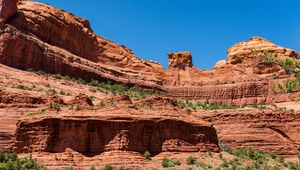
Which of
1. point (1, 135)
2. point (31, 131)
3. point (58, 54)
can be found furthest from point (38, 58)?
point (31, 131)

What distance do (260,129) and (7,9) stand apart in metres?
36.3

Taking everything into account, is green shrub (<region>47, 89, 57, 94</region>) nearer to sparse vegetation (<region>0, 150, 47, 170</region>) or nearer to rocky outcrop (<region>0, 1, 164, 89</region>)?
rocky outcrop (<region>0, 1, 164, 89</region>)

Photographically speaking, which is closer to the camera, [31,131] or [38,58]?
[31,131]

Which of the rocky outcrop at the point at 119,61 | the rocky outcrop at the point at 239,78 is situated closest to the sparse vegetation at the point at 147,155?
the rocky outcrop at the point at 119,61

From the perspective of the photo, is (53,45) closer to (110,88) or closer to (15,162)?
(110,88)

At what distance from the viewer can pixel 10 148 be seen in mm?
31188

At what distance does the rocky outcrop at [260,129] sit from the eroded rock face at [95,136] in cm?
2054

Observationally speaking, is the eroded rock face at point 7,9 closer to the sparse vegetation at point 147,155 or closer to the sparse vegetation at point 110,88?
the sparse vegetation at point 110,88

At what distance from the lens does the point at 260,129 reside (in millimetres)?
49969

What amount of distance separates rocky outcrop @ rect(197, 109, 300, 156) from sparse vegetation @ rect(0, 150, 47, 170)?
26.8m

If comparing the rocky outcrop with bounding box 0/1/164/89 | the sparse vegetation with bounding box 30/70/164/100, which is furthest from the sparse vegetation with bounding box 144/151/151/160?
the rocky outcrop with bounding box 0/1/164/89

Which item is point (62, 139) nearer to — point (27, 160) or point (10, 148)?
point (27, 160)

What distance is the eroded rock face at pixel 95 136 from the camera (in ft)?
90.9

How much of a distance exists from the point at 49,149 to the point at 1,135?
23.6ft
